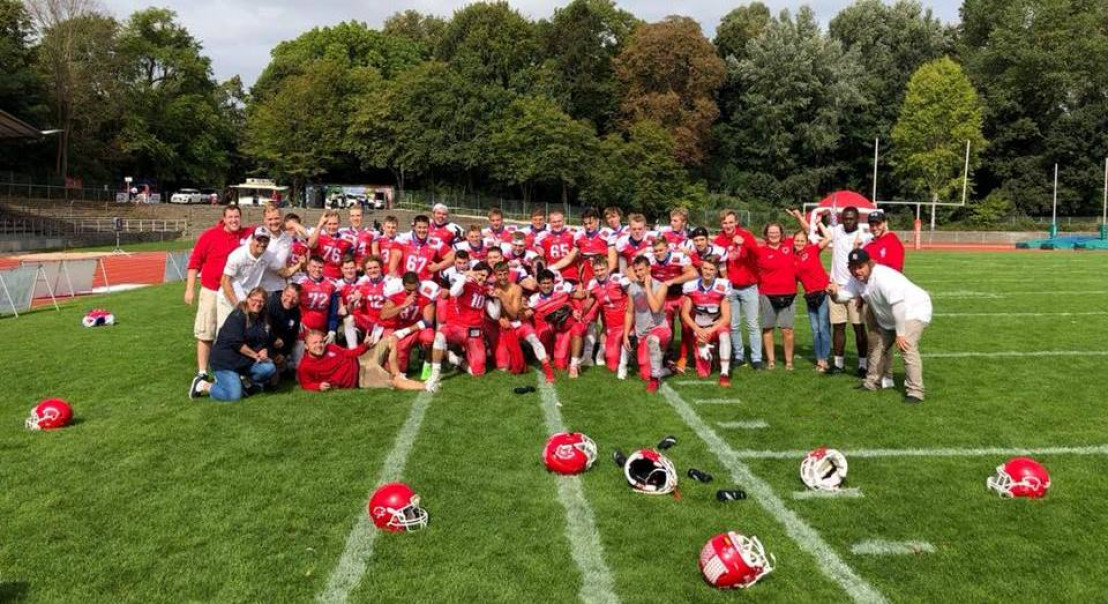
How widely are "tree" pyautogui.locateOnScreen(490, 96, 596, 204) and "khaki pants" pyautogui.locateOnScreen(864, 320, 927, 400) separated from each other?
40089mm

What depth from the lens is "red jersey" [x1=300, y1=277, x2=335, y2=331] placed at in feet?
27.0

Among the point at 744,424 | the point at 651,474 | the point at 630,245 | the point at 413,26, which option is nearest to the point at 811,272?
the point at 630,245

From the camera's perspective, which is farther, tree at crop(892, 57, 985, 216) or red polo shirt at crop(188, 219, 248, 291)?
tree at crop(892, 57, 985, 216)

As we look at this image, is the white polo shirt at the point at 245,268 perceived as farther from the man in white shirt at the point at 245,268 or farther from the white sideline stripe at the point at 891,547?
the white sideline stripe at the point at 891,547

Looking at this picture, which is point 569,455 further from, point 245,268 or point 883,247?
point 883,247

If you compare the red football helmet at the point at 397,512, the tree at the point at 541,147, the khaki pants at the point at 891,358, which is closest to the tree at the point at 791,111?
the tree at the point at 541,147

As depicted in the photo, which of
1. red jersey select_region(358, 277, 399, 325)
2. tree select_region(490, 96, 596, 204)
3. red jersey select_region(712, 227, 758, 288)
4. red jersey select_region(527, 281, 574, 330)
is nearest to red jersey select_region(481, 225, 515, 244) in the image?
red jersey select_region(527, 281, 574, 330)

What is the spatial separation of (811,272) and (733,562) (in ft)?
17.9

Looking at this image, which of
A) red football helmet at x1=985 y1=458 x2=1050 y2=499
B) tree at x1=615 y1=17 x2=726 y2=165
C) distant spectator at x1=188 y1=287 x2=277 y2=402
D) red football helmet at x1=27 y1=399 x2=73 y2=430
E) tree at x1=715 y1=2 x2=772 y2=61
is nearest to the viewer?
red football helmet at x1=985 y1=458 x2=1050 y2=499

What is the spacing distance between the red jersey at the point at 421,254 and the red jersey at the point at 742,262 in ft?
10.8

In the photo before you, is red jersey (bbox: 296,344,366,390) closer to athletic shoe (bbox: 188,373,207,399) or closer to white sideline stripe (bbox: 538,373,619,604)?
athletic shoe (bbox: 188,373,207,399)

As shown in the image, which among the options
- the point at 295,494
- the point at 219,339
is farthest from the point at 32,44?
the point at 295,494

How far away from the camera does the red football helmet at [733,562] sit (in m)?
3.62

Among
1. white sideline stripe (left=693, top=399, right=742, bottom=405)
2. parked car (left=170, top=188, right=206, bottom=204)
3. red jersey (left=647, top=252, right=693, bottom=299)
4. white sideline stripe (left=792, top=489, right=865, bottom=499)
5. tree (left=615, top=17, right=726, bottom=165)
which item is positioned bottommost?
white sideline stripe (left=792, top=489, right=865, bottom=499)
